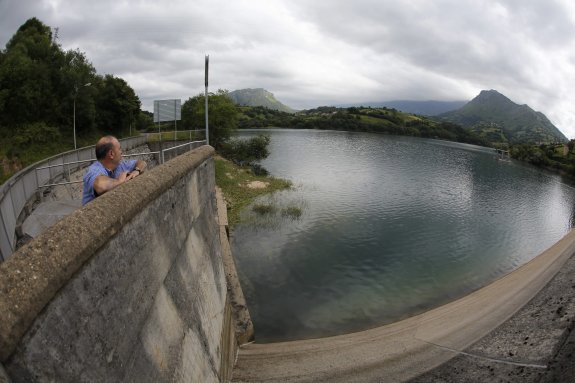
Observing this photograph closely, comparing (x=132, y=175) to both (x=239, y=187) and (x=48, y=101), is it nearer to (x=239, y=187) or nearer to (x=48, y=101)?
(x=239, y=187)

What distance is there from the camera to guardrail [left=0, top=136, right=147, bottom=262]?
8164mm

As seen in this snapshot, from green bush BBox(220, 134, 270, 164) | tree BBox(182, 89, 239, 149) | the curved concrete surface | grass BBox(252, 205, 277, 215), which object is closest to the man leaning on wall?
the curved concrete surface

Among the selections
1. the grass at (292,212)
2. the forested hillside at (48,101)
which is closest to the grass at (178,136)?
the forested hillside at (48,101)

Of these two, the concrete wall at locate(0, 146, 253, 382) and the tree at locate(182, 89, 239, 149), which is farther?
the tree at locate(182, 89, 239, 149)

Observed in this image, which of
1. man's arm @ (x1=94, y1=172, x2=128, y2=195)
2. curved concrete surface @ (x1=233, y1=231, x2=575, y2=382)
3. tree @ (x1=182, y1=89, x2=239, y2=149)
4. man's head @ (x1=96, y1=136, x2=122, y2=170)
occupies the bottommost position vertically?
curved concrete surface @ (x1=233, y1=231, x2=575, y2=382)

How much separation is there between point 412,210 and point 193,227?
30185 mm

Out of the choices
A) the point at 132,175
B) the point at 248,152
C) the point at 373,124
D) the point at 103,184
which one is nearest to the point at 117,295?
the point at 103,184

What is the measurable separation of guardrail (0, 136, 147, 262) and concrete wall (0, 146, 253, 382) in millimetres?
3018

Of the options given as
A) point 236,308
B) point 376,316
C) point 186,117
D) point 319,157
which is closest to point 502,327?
point 376,316

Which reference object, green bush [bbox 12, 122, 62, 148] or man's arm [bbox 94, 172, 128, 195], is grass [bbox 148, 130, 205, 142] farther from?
man's arm [bbox 94, 172, 128, 195]

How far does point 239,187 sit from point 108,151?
32938 mm

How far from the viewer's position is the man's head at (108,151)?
523 centimetres

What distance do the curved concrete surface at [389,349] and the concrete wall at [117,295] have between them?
12.4 feet

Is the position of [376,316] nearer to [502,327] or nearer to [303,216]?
[502,327]
